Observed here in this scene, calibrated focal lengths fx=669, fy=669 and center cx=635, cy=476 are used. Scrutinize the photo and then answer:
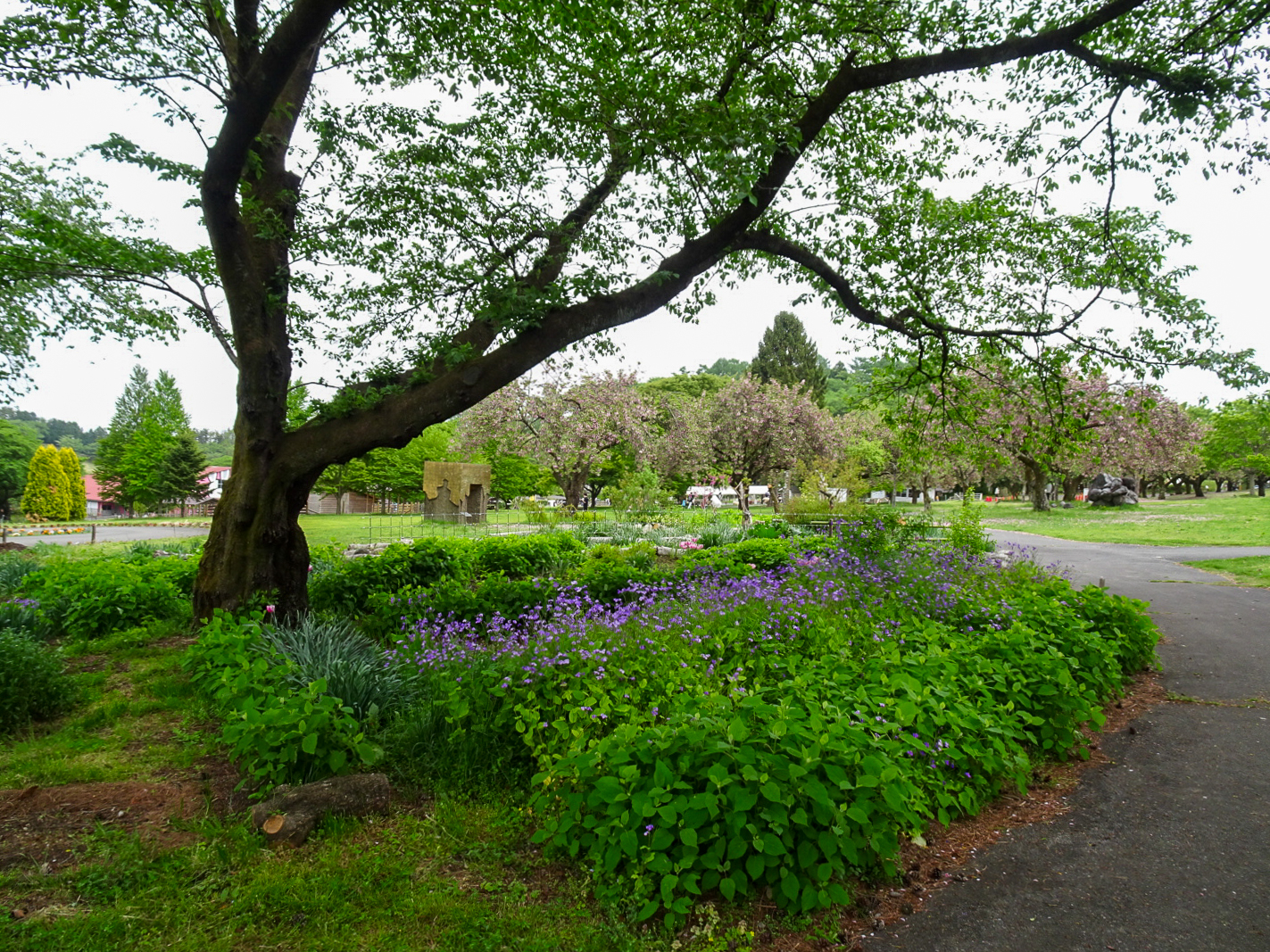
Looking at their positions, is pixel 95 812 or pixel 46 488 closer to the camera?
pixel 95 812

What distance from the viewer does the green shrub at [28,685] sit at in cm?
425

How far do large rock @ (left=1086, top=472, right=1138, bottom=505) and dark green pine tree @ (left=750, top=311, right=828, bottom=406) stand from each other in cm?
2293

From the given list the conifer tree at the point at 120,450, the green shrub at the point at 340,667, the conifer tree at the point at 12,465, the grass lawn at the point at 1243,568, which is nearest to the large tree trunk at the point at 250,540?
the green shrub at the point at 340,667

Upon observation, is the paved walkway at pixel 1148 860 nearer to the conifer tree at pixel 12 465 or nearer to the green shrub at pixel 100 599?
the green shrub at pixel 100 599

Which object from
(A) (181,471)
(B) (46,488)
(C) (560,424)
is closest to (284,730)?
(C) (560,424)

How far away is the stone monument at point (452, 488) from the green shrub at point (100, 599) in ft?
51.3

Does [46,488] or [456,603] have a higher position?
[46,488]

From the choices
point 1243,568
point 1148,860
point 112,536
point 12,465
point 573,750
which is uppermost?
point 12,465

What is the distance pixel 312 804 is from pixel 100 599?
5212 mm

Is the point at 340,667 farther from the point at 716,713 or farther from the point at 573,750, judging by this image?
the point at 716,713

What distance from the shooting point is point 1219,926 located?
8.28 feet

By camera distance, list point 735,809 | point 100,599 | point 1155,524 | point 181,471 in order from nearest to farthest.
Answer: point 735,809
point 100,599
point 1155,524
point 181,471

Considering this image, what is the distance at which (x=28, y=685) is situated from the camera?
4.38 m

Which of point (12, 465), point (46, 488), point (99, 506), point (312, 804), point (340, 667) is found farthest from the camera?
point (99, 506)
